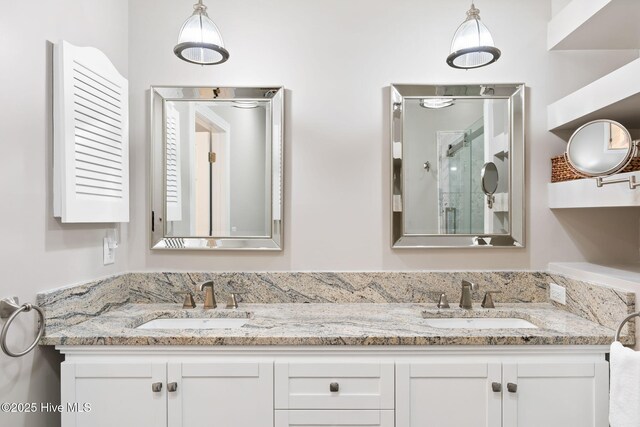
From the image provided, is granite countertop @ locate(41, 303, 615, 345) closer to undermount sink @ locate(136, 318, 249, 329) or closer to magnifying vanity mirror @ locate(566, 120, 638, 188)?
undermount sink @ locate(136, 318, 249, 329)

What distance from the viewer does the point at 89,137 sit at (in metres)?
1.57

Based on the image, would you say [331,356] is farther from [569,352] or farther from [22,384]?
[22,384]

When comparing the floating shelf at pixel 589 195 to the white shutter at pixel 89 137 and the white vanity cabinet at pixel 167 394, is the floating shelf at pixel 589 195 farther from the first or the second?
the white shutter at pixel 89 137

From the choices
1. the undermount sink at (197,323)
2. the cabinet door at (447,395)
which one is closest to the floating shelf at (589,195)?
the cabinet door at (447,395)

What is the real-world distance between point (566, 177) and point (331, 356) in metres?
1.37

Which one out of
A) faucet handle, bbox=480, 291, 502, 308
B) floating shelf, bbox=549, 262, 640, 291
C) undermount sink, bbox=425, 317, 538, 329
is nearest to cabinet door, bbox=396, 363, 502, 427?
undermount sink, bbox=425, 317, 538, 329

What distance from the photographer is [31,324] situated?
1.38 metres

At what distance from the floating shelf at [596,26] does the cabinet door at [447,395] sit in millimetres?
1515

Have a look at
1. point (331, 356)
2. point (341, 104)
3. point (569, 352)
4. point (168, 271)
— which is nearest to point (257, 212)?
point (168, 271)

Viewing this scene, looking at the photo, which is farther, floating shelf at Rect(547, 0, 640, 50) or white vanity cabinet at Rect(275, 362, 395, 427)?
floating shelf at Rect(547, 0, 640, 50)

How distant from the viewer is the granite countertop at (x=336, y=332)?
1416 millimetres

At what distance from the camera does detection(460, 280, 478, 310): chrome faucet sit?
6.03 feet

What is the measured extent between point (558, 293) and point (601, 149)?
27.6 inches

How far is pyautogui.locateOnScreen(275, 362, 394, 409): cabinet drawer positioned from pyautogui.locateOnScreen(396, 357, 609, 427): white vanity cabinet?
58 mm
